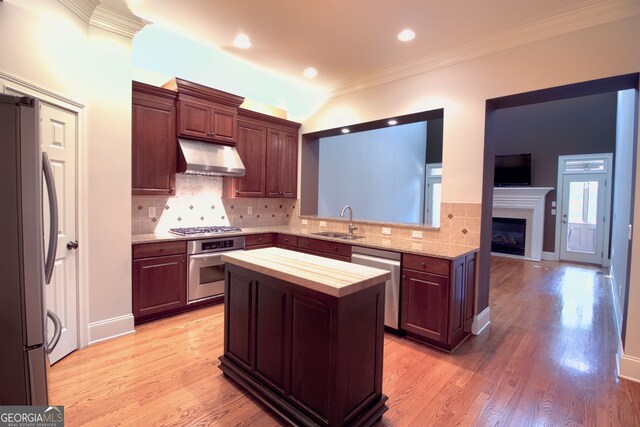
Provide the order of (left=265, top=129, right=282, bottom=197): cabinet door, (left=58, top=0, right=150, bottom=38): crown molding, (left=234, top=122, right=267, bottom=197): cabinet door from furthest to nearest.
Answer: (left=265, top=129, right=282, bottom=197): cabinet door, (left=234, top=122, right=267, bottom=197): cabinet door, (left=58, top=0, right=150, bottom=38): crown molding

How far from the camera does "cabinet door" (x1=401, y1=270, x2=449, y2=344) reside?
2.68 meters

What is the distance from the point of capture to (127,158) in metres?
2.84

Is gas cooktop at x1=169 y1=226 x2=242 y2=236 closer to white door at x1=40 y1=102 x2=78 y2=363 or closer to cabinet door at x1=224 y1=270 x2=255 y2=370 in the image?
white door at x1=40 y1=102 x2=78 y2=363

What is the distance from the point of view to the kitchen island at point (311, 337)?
1.60 meters

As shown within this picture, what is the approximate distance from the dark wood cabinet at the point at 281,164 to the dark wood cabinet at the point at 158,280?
64.9 inches

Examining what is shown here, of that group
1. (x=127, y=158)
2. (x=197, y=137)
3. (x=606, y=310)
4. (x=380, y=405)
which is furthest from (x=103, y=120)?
(x=606, y=310)

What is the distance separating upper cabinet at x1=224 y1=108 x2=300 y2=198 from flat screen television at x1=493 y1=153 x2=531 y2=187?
5054 millimetres

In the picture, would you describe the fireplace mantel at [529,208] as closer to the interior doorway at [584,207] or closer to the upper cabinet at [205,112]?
the interior doorway at [584,207]

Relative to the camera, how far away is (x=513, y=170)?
24.0 ft

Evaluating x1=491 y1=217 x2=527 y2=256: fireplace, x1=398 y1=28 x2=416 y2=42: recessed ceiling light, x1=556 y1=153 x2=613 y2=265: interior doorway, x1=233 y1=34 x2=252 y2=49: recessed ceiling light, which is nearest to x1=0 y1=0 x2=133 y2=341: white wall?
x1=233 y1=34 x2=252 y2=49: recessed ceiling light

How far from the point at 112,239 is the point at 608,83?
14.4ft

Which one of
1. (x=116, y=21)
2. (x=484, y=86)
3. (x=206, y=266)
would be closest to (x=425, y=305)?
(x=484, y=86)

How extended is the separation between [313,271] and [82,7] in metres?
2.77

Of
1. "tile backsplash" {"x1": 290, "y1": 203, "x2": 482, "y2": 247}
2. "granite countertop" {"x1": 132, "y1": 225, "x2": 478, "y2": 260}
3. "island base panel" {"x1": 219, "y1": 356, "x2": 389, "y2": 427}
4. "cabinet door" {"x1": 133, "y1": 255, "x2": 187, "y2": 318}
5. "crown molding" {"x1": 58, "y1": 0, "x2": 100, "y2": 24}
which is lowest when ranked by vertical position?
"island base panel" {"x1": 219, "y1": 356, "x2": 389, "y2": 427}
